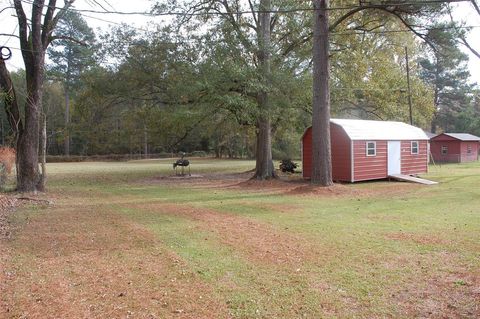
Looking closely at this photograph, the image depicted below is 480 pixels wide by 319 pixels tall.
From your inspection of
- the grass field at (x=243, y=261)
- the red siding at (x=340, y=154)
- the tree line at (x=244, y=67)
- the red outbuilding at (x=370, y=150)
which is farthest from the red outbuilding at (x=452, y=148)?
the grass field at (x=243, y=261)

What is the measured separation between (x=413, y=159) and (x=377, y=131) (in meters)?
3.27

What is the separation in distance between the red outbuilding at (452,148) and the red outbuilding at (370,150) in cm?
1590

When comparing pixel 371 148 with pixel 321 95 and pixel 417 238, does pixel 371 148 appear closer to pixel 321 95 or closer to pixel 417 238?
pixel 321 95

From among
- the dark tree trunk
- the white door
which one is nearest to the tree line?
the dark tree trunk

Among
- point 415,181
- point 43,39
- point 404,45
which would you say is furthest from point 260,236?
point 404,45

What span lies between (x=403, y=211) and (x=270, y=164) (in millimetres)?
10407

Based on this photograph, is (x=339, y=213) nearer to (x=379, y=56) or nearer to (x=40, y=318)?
(x=40, y=318)

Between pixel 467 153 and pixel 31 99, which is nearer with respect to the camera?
pixel 31 99

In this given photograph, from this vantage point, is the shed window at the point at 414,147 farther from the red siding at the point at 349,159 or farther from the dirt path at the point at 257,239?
the dirt path at the point at 257,239

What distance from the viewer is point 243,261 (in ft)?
18.9

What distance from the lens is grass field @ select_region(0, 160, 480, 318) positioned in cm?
414

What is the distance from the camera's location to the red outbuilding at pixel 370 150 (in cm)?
1797

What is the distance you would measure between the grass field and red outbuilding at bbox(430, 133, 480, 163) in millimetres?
27066

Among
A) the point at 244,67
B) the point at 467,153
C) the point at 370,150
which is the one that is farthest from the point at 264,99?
the point at 467,153
